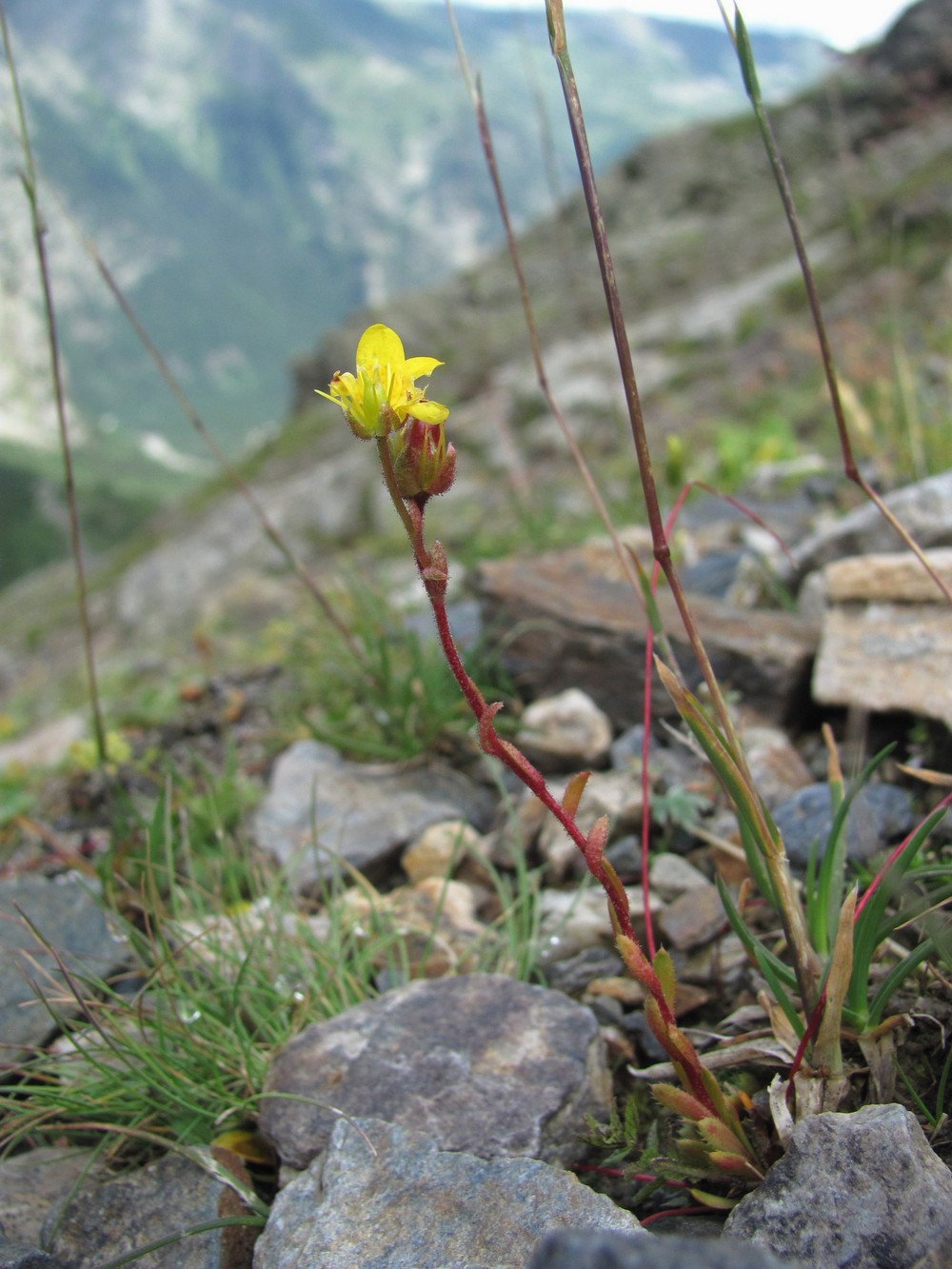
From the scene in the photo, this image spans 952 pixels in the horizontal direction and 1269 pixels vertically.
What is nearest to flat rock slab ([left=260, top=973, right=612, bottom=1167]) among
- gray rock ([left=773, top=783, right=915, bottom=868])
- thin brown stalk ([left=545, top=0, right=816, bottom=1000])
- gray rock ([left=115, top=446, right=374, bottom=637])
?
thin brown stalk ([left=545, top=0, right=816, bottom=1000])

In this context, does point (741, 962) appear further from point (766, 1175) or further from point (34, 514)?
point (34, 514)

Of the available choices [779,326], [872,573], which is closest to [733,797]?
[872,573]

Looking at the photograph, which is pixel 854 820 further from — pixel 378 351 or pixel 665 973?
pixel 378 351

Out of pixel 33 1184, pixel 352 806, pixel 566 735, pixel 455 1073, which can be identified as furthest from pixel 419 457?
pixel 352 806

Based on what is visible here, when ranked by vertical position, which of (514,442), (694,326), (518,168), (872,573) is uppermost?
(518,168)

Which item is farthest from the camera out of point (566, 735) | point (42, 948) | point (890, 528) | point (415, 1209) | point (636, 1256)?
point (890, 528)

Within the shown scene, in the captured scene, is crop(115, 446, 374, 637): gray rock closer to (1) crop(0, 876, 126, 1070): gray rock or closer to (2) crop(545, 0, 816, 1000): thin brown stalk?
(1) crop(0, 876, 126, 1070): gray rock

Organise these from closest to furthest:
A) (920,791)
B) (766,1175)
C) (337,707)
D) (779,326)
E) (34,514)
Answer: (766,1175), (920,791), (337,707), (779,326), (34,514)
